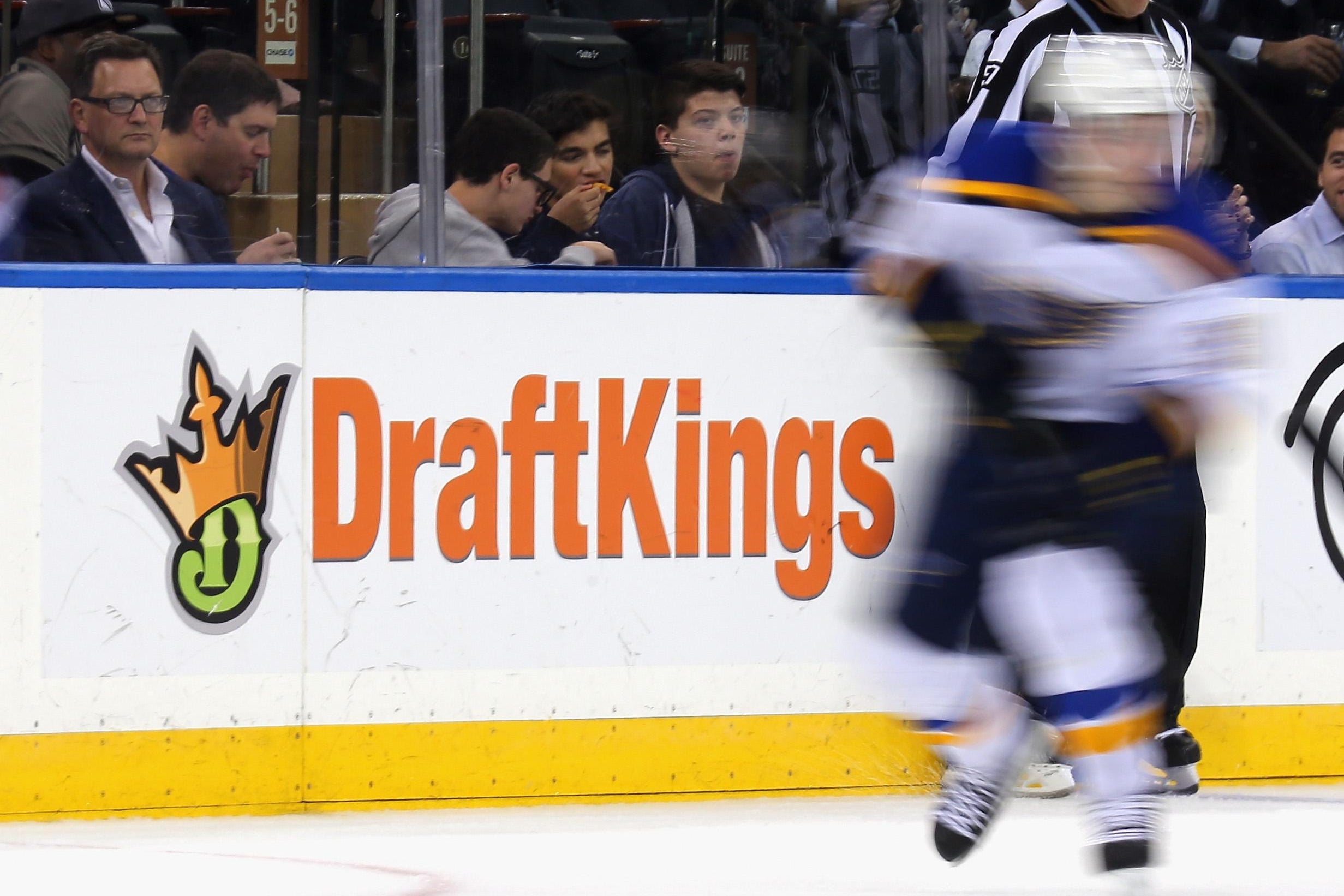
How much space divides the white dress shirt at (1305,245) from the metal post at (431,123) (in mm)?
1942

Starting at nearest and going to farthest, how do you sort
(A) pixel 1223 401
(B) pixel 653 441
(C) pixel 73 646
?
(A) pixel 1223 401, (C) pixel 73 646, (B) pixel 653 441

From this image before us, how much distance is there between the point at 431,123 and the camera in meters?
4.07

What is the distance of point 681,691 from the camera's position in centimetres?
417

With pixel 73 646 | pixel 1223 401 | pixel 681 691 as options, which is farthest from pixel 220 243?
pixel 1223 401

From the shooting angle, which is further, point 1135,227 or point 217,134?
point 217,134

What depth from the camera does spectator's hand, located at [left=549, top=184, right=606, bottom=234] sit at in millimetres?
4289

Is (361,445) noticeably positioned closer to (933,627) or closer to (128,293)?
(128,293)

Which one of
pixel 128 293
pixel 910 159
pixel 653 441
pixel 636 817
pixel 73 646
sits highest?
pixel 910 159

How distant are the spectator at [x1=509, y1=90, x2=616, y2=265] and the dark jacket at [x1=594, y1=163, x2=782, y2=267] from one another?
4 cm

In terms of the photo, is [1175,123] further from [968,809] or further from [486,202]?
[968,809]

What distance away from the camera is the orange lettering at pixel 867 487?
13.9 ft

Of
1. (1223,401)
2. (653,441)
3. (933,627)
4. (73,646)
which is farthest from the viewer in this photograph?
(653,441)

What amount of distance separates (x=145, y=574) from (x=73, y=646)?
0.20m

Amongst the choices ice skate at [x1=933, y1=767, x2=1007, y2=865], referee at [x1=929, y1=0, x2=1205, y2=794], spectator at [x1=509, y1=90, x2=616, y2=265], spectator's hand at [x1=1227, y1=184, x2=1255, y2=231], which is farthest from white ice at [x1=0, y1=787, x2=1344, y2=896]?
spectator's hand at [x1=1227, y1=184, x2=1255, y2=231]
